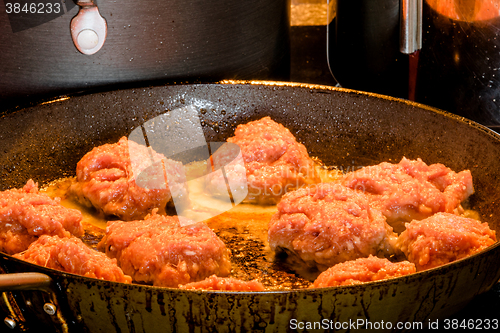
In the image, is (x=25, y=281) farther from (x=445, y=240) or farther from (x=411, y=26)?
(x=411, y=26)

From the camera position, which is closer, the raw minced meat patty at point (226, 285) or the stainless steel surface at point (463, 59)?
the raw minced meat patty at point (226, 285)

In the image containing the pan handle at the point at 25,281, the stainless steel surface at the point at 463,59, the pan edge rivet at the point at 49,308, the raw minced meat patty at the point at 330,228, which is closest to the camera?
the pan handle at the point at 25,281

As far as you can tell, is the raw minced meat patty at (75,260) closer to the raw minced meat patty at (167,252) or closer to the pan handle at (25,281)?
the raw minced meat patty at (167,252)

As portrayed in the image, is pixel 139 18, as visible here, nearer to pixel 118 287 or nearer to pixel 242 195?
pixel 242 195

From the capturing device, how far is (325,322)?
118 centimetres

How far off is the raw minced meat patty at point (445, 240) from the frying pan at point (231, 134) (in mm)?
220

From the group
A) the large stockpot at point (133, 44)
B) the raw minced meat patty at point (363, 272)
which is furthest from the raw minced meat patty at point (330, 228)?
the large stockpot at point (133, 44)

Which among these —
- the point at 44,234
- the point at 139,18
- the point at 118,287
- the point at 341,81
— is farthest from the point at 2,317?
the point at 341,81

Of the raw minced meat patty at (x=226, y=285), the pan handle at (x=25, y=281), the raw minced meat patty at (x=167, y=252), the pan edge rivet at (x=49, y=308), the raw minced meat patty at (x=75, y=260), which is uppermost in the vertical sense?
the pan handle at (x=25, y=281)

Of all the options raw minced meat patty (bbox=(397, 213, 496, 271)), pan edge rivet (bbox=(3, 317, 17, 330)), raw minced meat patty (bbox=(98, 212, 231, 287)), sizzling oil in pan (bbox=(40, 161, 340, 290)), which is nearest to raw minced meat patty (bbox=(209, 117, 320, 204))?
sizzling oil in pan (bbox=(40, 161, 340, 290))

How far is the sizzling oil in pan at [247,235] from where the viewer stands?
70.7 inches

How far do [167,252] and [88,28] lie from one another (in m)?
1.19

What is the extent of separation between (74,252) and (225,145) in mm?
1022

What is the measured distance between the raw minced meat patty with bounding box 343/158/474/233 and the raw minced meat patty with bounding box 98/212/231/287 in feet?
2.20
